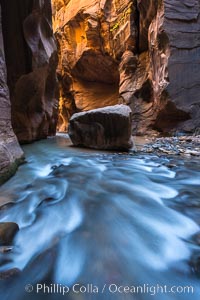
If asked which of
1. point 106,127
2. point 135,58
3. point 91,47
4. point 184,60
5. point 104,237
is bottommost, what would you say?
point 104,237

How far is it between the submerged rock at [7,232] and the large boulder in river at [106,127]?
412cm

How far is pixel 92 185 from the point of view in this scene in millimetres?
2951

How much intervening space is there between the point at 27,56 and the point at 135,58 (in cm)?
733

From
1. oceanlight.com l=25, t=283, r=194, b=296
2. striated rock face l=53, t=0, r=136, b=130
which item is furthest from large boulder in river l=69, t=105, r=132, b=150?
striated rock face l=53, t=0, r=136, b=130

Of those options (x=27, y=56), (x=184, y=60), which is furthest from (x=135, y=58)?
(x=27, y=56)

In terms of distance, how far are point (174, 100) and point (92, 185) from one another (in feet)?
23.8

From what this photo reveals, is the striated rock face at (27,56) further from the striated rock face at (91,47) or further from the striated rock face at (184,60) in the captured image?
the striated rock face at (91,47)

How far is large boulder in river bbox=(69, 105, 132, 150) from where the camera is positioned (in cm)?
554

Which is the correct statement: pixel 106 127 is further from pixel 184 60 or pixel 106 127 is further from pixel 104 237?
pixel 184 60

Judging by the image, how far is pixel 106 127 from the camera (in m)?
5.73

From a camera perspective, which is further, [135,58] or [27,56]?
[135,58]

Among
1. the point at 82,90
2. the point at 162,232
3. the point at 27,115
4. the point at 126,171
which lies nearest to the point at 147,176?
the point at 126,171

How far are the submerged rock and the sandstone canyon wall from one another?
8546mm

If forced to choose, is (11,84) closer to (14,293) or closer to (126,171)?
(126,171)
